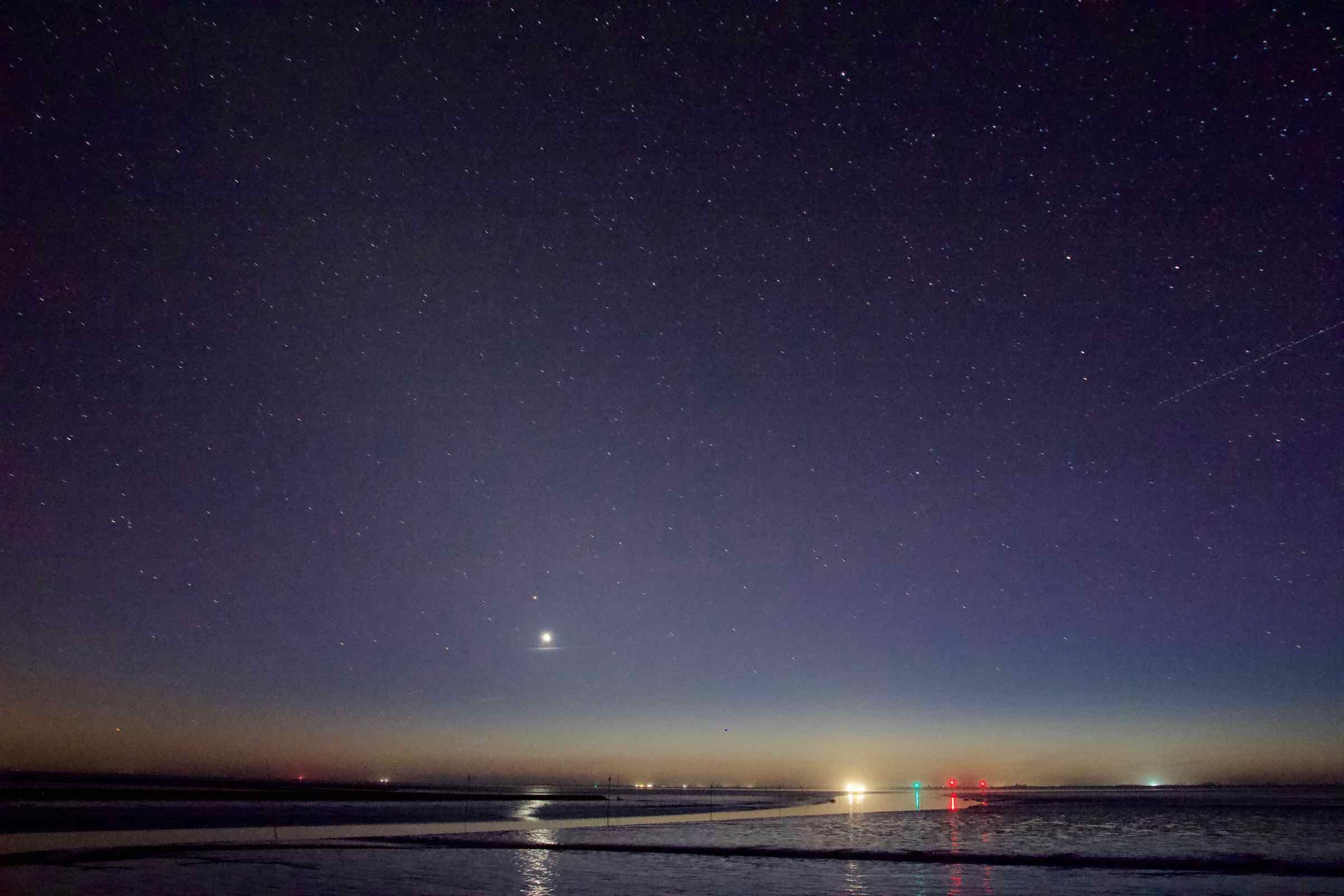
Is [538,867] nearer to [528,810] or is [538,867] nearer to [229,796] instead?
[528,810]

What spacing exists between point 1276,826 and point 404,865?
41999 millimetres

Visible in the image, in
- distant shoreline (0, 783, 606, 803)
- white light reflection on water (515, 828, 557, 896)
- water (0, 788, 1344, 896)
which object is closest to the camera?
white light reflection on water (515, 828, 557, 896)

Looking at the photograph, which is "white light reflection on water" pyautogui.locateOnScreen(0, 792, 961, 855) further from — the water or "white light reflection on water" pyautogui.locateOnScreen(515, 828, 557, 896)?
"white light reflection on water" pyautogui.locateOnScreen(515, 828, 557, 896)

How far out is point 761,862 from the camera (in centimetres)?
2388

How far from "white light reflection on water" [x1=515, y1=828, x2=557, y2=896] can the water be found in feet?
0.33

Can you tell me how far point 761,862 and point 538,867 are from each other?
6.01 m

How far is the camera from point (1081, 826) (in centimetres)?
4188

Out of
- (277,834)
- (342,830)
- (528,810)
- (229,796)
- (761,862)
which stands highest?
(761,862)

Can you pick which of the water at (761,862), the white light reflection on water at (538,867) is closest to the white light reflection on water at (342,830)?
the water at (761,862)

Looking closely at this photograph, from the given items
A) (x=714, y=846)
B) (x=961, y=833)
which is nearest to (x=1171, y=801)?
(x=961, y=833)

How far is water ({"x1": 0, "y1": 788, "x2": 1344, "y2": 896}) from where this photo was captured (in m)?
18.5

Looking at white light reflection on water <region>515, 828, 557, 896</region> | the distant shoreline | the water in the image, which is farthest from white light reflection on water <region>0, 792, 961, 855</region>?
the distant shoreline

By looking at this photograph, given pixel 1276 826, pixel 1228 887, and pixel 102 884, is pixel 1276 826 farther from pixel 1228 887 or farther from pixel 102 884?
pixel 102 884

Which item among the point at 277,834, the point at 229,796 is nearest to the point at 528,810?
the point at 229,796
